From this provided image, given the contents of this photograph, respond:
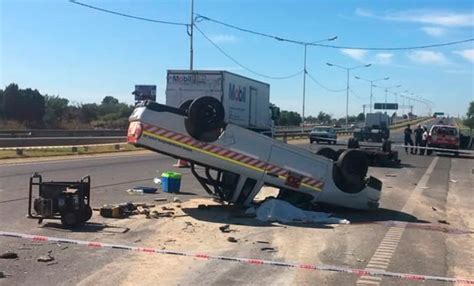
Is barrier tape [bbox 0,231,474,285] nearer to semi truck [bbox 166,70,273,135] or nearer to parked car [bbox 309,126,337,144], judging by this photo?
semi truck [bbox 166,70,273,135]

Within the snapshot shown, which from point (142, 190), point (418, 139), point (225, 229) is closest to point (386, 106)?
point (418, 139)

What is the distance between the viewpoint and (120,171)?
21.3 metres

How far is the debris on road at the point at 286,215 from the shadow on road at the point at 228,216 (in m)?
0.24

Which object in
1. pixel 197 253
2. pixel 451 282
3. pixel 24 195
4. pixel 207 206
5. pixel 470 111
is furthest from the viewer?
pixel 470 111

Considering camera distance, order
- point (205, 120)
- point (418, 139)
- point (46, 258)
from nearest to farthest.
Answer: point (46, 258) < point (205, 120) < point (418, 139)

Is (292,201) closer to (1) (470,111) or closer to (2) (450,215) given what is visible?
(2) (450,215)

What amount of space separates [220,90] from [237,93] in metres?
1.72

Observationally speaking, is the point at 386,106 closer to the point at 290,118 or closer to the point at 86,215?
the point at 290,118

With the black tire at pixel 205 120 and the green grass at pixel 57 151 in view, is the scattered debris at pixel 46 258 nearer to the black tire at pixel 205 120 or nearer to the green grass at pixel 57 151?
the black tire at pixel 205 120

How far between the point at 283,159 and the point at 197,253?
163 inches

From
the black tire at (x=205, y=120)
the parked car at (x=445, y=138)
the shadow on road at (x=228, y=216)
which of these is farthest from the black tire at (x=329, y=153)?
the parked car at (x=445, y=138)

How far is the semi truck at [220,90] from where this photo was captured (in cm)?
2516

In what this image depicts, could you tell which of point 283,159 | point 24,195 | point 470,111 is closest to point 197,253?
point 283,159

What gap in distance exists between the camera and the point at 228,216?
1152cm
